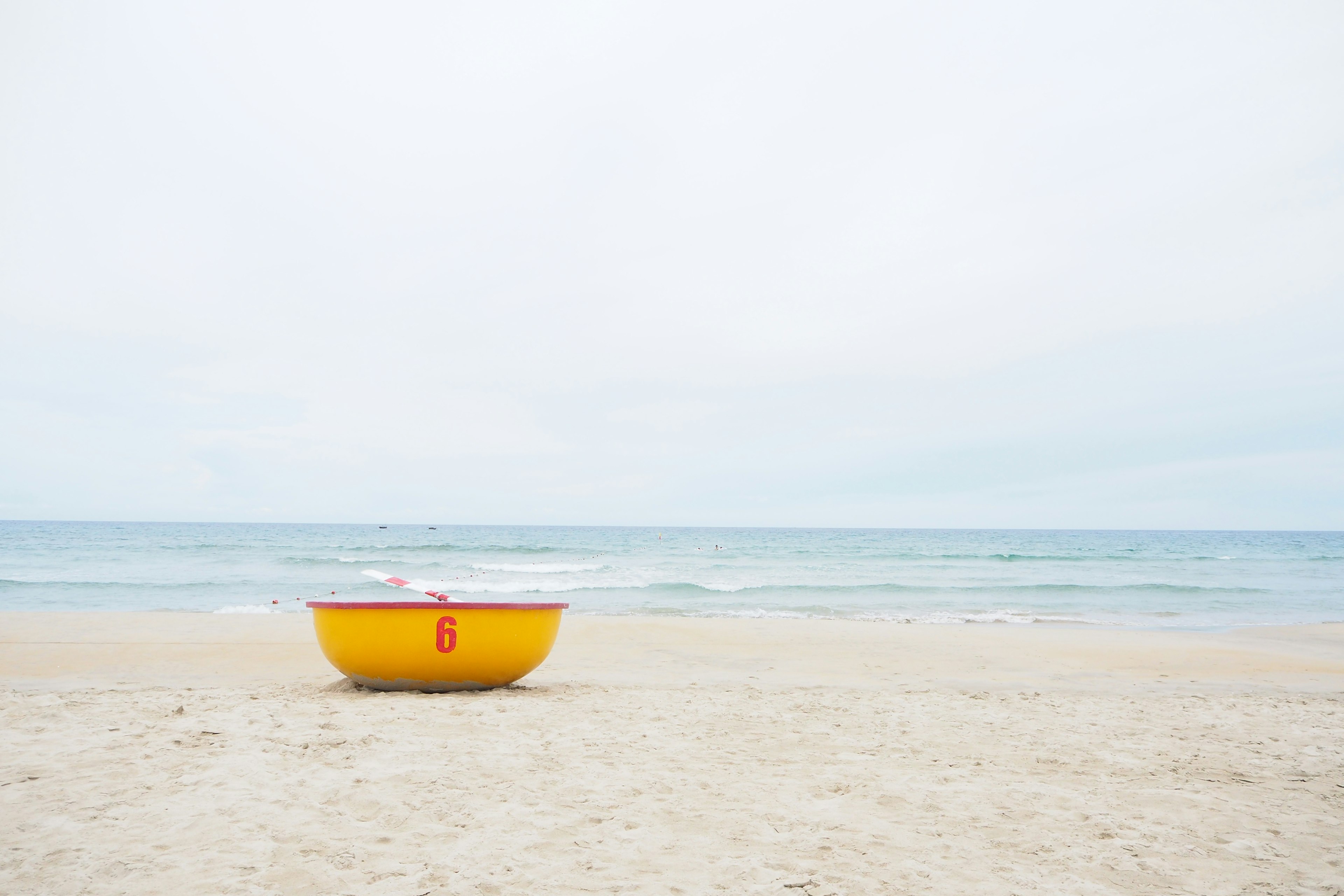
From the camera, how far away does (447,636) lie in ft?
20.0

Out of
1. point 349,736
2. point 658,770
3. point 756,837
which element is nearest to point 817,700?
point 658,770

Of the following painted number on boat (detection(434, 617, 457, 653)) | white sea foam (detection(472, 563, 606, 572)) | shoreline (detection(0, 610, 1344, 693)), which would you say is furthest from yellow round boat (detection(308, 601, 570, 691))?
white sea foam (detection(472, 563, 606, 572))

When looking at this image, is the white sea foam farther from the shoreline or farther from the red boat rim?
the red boat rim

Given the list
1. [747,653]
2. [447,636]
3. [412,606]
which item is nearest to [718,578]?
[747,653]

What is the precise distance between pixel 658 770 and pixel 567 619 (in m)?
9.43

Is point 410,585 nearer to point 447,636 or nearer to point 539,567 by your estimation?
point 447,636

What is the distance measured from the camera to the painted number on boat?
6074mm

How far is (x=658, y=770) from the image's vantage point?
4.34 meters

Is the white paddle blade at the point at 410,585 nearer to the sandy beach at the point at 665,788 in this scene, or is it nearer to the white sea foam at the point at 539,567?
the sandy beach at the point at 665,788

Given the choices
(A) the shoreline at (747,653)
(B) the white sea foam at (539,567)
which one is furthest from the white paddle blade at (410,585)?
(B) the white sea foam at (539,567)

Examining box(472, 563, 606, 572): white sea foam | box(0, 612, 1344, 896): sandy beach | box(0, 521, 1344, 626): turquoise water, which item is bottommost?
box(472, 563, 606, 572): white sea foam

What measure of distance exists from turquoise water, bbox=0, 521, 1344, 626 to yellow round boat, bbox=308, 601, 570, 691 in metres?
8.11

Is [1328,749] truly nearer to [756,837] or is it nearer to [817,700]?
[817,700]

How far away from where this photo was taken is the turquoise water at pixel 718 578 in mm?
Answer: 16938
